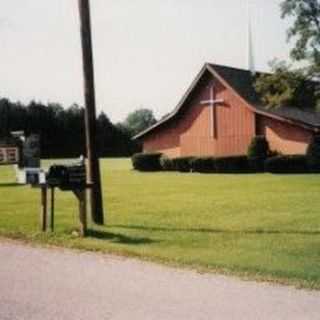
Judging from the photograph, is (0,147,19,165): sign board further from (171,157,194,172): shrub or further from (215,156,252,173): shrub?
(171,157,194,172): shrub

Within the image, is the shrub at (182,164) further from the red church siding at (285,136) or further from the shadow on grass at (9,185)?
the shadow on grass at (9,185)

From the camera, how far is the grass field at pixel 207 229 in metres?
10.2

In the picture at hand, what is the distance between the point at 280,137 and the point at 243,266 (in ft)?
109

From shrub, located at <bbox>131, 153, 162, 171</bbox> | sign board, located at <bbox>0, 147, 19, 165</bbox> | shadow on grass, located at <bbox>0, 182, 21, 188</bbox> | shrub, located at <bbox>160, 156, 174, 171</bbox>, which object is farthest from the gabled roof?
sign board, located at <bbox>0, 147, 19, 165</bbox>

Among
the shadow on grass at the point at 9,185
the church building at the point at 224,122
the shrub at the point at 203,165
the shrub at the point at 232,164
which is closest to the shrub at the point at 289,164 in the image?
the church building at the point at 224,122

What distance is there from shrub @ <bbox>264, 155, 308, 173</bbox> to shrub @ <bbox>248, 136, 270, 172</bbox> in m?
2.15

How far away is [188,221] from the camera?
1584 centimetres

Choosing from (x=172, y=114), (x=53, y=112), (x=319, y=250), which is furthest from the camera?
(x=53, y=112)

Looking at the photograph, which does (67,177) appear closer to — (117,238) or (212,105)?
(117,238)

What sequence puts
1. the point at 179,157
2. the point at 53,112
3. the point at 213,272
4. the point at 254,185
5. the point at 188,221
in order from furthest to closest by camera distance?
the point at 53,112
the point at 179,157
the point at 254,185
the point at 188,221
the point at 213,272

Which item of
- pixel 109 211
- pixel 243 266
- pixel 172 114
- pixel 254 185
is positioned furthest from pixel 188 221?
pixel 172 114

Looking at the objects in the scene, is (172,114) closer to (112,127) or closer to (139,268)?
(139,268)

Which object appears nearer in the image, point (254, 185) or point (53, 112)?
point (254, 185)

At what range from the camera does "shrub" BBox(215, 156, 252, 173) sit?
4181cm
